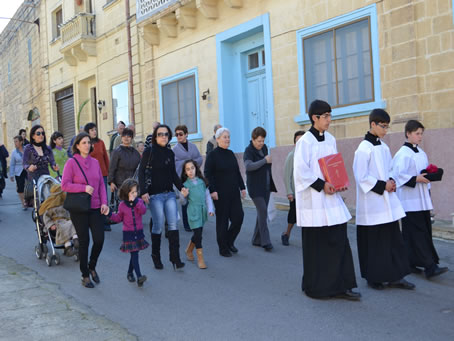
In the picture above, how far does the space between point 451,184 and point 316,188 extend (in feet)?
14.4

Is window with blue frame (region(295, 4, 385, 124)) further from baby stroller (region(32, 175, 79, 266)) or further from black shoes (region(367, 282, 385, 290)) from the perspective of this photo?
baby stroller (region(32, 175, 79, 266))

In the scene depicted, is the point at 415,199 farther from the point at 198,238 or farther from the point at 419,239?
the point at 198,238

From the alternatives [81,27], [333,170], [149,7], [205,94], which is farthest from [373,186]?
[81,27]

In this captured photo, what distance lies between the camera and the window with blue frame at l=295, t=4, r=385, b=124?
10.1 meters

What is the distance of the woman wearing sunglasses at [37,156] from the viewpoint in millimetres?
8836

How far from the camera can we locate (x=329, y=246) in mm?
5527

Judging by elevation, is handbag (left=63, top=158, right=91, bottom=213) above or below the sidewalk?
above

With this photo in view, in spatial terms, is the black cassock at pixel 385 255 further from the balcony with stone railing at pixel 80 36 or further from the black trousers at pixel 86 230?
the balcony with stone railing at pixel 80 36

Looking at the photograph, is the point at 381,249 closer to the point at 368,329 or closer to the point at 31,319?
the point at 368,329

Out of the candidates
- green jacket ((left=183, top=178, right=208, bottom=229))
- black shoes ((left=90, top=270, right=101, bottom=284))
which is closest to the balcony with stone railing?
green jacket ((left=183, top=178, right=208, bottom=229))

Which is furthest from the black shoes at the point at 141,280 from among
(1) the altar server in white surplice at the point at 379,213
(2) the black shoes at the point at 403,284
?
(2) the black shoes at the point at 403,284

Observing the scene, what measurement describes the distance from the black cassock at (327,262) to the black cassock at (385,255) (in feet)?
1.20

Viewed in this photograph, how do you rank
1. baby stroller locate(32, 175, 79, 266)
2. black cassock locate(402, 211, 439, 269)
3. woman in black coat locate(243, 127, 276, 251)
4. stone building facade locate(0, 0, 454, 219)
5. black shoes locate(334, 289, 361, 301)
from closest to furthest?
black shoes locate(334, 289, 361, 301)
black cassock locate(402, 211, 439, 269)
baby stroller locate(32, 175, 79, 266)
woman in black coat locate(243, 127, 276, 251)
stone building facade locate(0, 0, 454, 219)

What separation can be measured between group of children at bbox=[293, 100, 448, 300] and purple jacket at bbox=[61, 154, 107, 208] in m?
2.35
